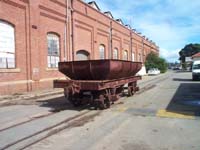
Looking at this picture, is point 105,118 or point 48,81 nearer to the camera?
point 105,118

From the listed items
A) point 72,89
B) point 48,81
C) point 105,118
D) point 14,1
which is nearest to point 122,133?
point 105,118

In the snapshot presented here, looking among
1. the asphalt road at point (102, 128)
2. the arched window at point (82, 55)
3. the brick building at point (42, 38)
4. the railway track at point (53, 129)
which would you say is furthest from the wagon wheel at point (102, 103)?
the arched window at point (82, 55)

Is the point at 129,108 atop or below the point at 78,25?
below

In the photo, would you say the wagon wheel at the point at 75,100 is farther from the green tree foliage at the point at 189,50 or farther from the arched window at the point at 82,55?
the green tree foliage at the point at 189,50

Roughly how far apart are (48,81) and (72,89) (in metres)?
12.5

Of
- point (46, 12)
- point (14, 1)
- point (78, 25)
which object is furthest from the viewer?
point (78, 25)

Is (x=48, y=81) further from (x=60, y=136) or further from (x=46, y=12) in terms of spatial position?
(x=60, y=136)

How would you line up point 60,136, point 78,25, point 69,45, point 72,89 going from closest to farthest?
point 60,136, point 72,89, point 69,45, point 78,25

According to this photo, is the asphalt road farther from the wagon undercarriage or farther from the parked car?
the parked car

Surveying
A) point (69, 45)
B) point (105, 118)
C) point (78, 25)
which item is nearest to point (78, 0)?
point (78, 25)

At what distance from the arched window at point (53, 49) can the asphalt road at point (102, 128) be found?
13.0 meters

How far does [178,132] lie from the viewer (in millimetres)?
8180

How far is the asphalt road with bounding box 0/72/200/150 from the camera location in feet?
22.9

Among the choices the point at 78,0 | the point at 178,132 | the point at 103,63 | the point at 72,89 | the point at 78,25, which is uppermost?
the point at 78,0
